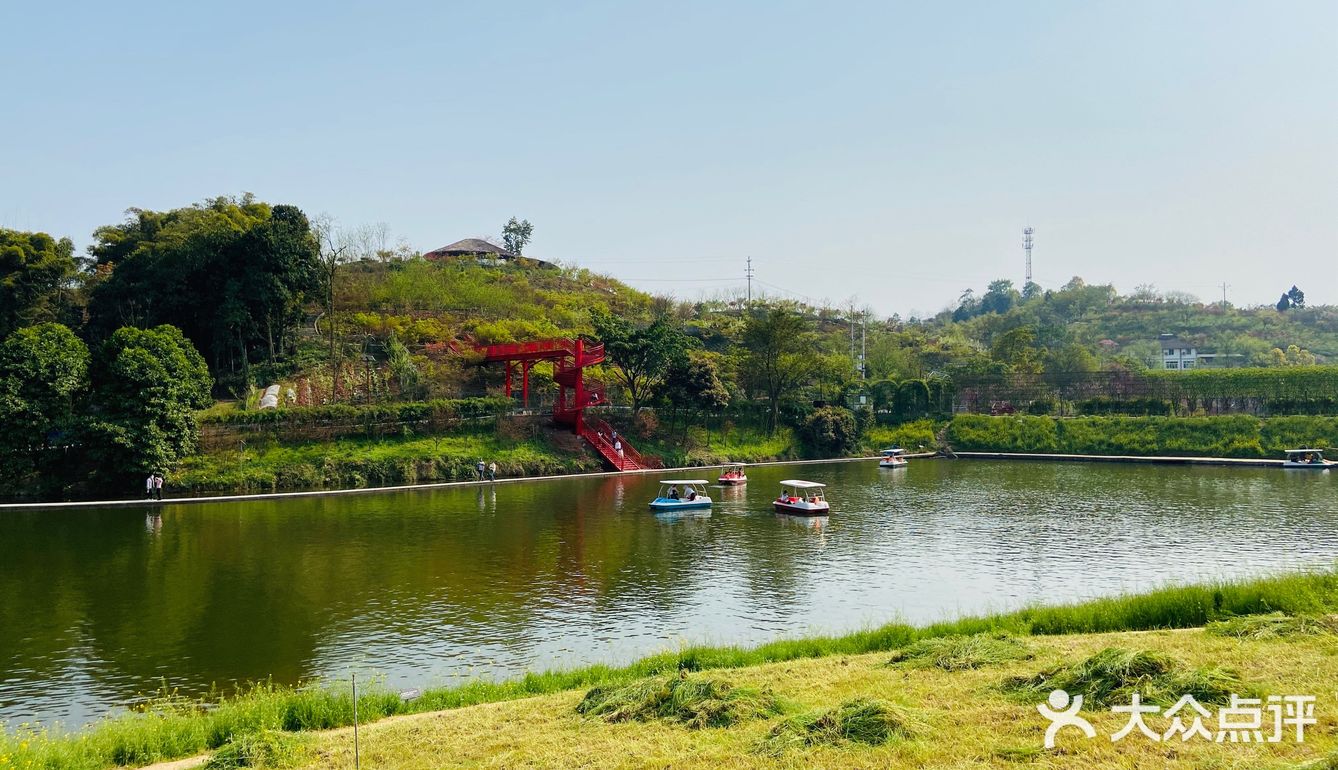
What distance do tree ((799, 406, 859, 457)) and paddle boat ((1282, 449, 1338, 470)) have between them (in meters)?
26.8

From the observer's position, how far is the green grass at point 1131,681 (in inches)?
406

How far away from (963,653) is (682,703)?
15.2 feet

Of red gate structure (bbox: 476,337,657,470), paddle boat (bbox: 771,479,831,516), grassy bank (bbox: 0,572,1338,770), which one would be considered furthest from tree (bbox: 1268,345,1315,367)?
grassy bank (bbox: 0,572,1338,770)

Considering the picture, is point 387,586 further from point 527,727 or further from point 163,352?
point 163,352

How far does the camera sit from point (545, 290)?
293ft

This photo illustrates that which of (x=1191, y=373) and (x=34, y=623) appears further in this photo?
(x=1191, y=373)

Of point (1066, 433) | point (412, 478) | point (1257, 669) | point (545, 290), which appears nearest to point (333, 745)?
point (1257, 669)

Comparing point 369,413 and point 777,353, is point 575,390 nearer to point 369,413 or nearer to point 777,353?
point 369,413

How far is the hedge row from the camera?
47219mm

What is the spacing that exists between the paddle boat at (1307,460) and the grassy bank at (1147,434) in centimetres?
318

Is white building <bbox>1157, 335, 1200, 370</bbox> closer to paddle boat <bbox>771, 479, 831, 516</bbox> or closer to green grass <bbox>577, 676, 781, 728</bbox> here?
paddle boat <bbox>771, 479, 831, 516</bbox>

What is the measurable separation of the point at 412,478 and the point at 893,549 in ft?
92.0

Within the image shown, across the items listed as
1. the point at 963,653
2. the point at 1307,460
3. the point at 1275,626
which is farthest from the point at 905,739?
the point at 1307,460

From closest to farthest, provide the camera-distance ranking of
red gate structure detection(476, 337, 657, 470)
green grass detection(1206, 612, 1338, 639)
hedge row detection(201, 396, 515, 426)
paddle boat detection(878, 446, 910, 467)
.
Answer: green grass detection(1206, 612, 1338, 639)
hedge row detection(201, 396, 515, 426)
red gate structure detection(476, 337, 657, 470)
paddle boat detection(878, 446, 910, 467)
